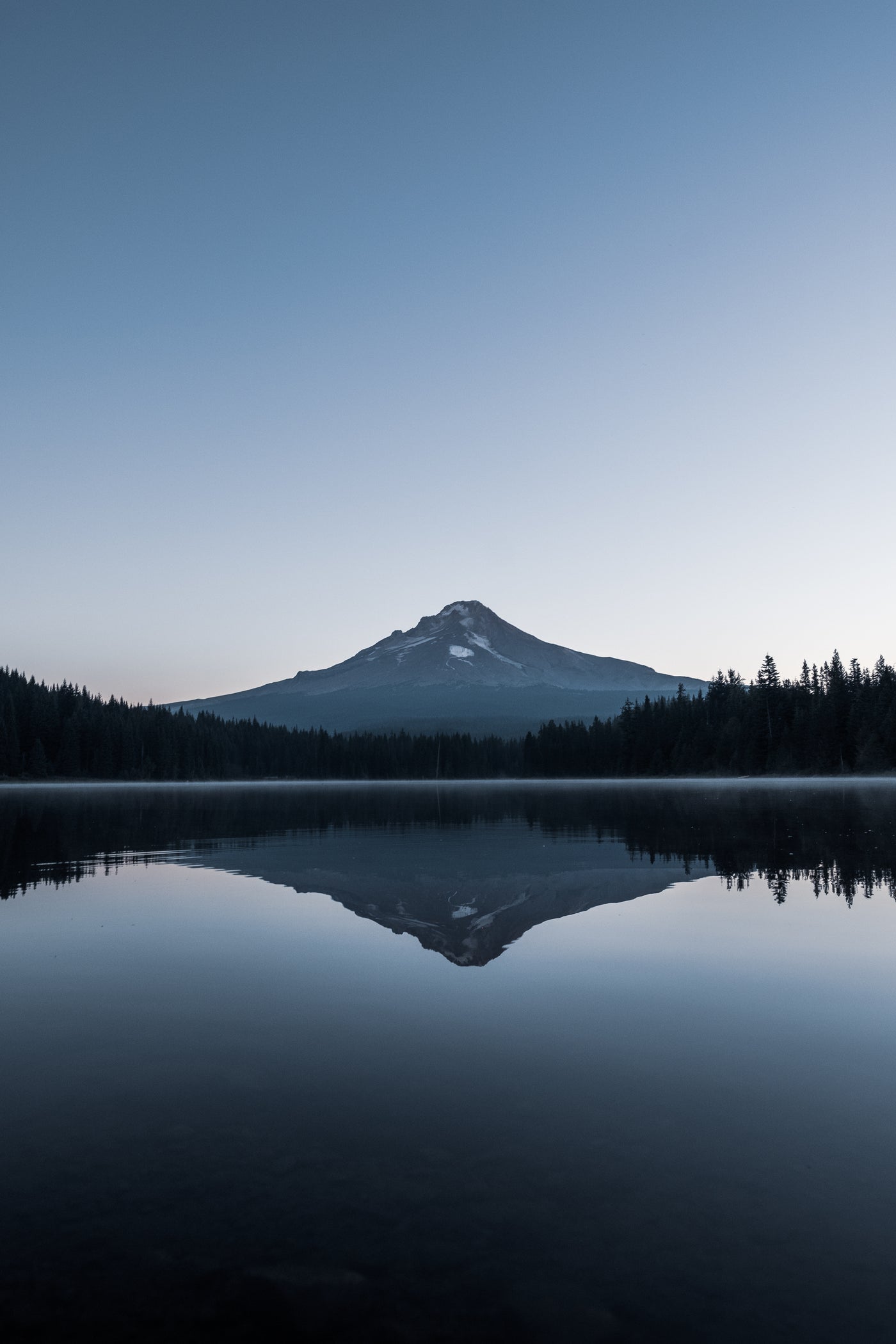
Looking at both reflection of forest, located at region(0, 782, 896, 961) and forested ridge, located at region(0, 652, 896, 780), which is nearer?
reflection of forest, located at region(0, 782, 896, 961)

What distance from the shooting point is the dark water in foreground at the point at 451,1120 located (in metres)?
5.46

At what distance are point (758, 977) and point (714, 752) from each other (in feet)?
556

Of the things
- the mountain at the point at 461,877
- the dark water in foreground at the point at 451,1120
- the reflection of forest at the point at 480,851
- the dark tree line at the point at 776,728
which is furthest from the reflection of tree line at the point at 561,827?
the dark tree line at the point at 776,728

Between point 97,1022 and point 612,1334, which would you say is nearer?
point 612,1334

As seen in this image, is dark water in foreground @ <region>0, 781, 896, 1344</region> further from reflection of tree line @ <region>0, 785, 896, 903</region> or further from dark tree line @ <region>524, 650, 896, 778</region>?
dark tree line @ <region>524, 650, 896, 778</region>

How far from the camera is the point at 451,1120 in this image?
827 cm

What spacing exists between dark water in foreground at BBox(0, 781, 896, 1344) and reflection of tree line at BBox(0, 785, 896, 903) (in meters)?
6.04

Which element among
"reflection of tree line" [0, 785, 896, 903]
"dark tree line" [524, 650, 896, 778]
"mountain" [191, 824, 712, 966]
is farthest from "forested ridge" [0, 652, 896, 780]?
"mountain" [191, 824, 712, 966]

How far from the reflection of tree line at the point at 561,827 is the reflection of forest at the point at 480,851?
0.14 m

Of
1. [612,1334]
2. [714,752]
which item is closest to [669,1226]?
[612,1334]

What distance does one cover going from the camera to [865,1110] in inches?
335

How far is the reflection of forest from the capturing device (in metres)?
21.7

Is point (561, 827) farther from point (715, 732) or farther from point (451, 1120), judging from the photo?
point (715, 732)

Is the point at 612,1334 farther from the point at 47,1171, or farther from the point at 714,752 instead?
the point at 714,752
